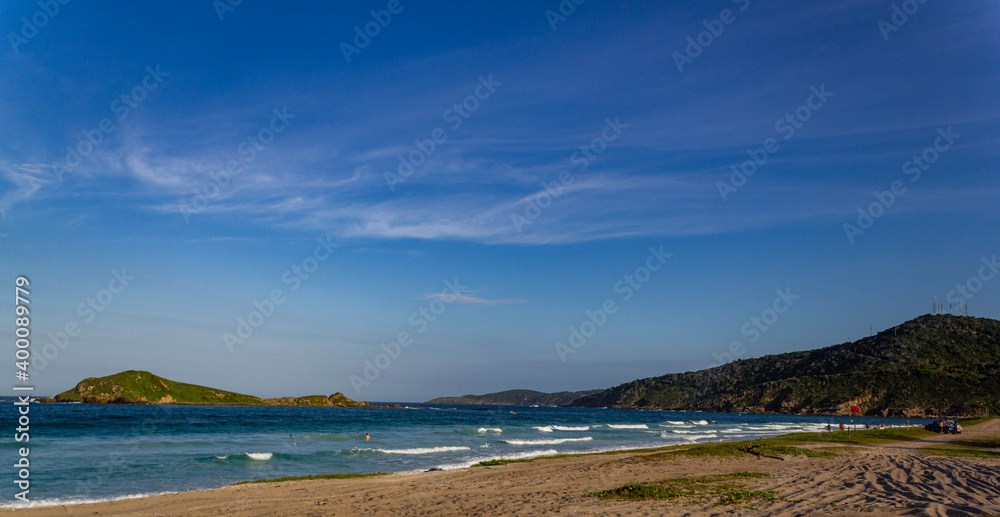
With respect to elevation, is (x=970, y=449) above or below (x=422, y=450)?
below

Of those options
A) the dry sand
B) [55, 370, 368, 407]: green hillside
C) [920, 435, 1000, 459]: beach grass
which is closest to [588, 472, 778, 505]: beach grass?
the dry sand

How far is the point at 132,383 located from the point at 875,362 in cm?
16903

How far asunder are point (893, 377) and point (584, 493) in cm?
13010

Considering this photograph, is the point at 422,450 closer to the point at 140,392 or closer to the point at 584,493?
the point at 584,493

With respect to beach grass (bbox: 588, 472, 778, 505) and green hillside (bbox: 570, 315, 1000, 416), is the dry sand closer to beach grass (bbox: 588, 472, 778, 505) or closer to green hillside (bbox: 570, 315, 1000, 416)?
beach grass (bbox: 588, 472, 778, 505)

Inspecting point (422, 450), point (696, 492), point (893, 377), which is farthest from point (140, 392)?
point (893, 377)

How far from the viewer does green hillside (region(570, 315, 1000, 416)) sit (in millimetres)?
98125

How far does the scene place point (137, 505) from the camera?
1425 cm

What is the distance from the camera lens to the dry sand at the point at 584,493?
39.1ft

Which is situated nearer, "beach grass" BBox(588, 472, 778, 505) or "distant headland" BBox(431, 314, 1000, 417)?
"beach grass" BBox(588, 472, 778, 505)

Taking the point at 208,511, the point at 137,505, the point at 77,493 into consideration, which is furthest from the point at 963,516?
the point at 77,493

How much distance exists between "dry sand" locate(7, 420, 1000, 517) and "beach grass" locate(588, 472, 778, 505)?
1.69 ft

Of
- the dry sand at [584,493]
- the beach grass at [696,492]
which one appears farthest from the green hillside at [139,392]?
the beach grass at [696,492]

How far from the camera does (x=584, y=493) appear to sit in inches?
591
